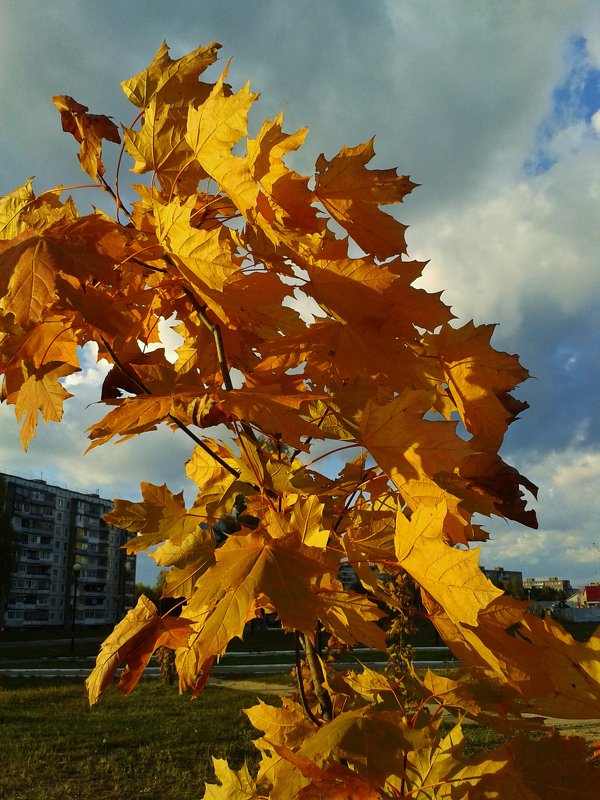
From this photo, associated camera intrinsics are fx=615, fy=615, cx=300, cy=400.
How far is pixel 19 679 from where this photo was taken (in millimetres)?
12055

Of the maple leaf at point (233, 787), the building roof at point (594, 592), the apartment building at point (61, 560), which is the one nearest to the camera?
the maple leaf at point (233, 787)

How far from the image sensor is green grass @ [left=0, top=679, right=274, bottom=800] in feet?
17.0

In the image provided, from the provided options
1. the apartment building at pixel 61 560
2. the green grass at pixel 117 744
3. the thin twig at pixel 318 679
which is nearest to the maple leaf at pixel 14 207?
the thin twig at pixel 318 679

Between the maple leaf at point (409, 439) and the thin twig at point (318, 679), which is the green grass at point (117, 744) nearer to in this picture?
the thin twig at point (318, 679)

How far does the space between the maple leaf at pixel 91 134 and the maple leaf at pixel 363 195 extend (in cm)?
55

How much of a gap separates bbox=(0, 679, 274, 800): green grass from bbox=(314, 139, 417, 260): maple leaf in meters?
5.16

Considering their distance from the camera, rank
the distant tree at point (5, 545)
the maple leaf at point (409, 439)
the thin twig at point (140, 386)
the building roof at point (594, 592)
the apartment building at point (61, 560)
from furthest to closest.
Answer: the apartment building at point (61, 560) → the distant tree at point (5, 545) → the building roof at point (594, 592) → the thin twig at point (140, 386) → the maple leaf at point (409, 439)

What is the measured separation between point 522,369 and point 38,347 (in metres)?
0.94

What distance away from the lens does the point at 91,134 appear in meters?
1.31

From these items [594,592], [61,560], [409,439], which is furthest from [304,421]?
[61,560]

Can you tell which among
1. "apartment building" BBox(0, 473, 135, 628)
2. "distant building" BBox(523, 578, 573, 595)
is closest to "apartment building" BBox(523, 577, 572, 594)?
"distant building" BBox(523, 578, 573, 595)

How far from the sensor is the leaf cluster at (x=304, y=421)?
34.4 inches

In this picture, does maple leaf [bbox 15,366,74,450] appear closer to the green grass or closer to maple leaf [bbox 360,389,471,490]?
maple leaf [bbox 360,389,471,490]

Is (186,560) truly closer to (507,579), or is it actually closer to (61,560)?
(507,579)
